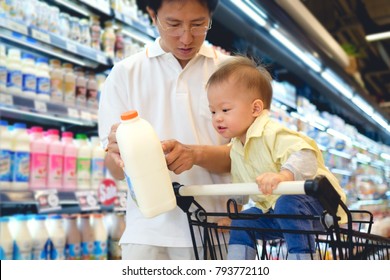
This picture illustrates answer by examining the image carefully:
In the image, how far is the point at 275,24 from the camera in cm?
329

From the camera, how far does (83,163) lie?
240cm

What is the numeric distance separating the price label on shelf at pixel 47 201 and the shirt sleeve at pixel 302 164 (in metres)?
1.32

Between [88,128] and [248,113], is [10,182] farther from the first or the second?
[248,113]

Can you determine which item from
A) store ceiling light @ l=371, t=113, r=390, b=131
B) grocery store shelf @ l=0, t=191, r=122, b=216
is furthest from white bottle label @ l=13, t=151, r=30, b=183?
store ceiling light @ l=371, t=113, r=390, b=131

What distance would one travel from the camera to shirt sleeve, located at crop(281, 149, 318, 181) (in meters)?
0.97

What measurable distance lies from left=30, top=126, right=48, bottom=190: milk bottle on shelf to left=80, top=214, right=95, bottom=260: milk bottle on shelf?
0.35m

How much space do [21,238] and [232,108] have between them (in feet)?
4.48

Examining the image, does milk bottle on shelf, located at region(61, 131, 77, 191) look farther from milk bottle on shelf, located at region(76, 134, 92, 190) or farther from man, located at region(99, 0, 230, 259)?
man, located at region(99, 0, 230, 259)

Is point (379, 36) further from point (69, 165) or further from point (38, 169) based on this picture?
point (38, 169)

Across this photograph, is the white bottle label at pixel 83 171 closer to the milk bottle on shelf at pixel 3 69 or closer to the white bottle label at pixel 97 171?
the white bottle label at pixel 97 171

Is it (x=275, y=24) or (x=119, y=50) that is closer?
(x=119, y=50)
